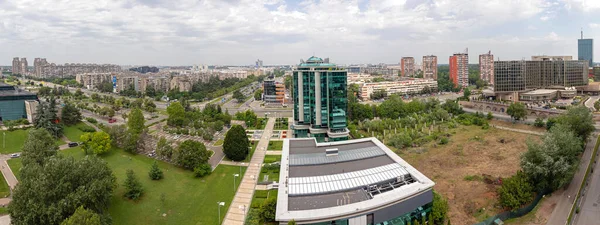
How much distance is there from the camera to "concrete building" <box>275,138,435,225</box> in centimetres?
1333

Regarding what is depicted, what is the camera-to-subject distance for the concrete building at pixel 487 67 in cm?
8631

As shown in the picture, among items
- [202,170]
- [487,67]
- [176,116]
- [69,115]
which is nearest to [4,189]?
[202,170]

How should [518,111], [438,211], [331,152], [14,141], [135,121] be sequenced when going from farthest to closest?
[518,111] < [135,121] < [14,141] < [331,152] < [438,211]

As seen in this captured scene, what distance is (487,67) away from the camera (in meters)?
88.1

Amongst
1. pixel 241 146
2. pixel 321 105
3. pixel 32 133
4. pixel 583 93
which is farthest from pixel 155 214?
pixel 583 93

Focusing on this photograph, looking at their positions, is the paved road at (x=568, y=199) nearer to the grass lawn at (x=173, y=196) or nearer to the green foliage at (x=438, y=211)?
the green foliage at (x=438, y=211)

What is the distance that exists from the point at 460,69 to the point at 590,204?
75407 mm

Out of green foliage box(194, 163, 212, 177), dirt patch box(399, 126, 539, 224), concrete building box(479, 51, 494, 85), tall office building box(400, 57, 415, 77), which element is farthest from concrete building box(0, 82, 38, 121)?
tall office building box(400, 57, 415, 77)

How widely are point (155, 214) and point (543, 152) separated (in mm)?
23065

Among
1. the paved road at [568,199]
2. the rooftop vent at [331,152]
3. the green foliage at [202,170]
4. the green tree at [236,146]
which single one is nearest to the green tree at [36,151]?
the green foliage at [202,170]

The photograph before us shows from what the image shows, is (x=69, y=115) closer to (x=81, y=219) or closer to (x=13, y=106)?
(x=13, y=106)

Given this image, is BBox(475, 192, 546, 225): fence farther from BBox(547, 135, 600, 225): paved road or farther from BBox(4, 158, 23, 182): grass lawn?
BBox(4, 158, 23, 182): grass lawn

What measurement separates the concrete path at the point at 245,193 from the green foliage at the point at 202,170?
2837 mm

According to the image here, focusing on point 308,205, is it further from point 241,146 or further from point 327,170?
point 241,146
